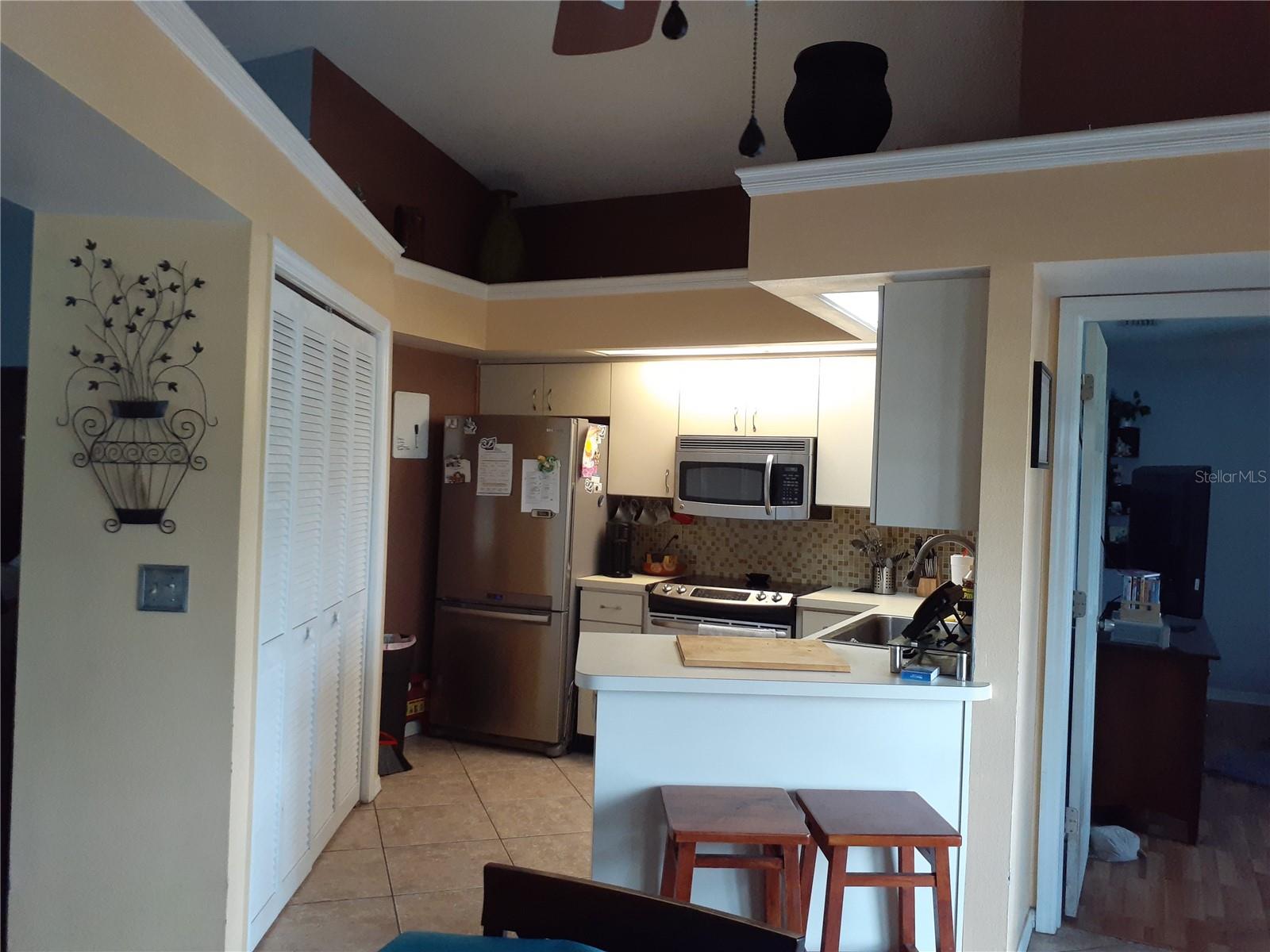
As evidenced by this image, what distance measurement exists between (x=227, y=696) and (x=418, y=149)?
10.3 feet

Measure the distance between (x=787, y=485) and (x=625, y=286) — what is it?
1.24 m

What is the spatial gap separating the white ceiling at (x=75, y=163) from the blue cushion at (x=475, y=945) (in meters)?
1.47

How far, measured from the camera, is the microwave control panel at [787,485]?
432 centimetres

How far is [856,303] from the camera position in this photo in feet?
10.4

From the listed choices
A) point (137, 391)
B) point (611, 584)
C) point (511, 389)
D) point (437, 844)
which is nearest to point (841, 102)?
point (137, 391)

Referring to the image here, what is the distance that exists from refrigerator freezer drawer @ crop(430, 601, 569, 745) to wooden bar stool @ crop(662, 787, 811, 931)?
2212mm

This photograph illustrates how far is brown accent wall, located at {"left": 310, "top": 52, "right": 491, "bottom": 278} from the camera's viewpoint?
153 inches

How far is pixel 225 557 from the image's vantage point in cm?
232

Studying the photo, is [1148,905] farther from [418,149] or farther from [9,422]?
[418,149]

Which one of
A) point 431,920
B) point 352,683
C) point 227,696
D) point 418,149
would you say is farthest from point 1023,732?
point 418,149

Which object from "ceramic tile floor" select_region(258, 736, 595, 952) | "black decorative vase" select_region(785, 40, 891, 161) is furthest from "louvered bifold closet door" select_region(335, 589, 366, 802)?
"black decorative vase" select_region(785, 40, 891, 161)

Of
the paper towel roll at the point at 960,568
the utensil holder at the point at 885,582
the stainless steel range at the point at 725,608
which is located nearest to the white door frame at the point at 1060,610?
the paper towel roll at the point at 960,568

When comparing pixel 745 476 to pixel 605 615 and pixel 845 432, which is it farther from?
pixel 605 615

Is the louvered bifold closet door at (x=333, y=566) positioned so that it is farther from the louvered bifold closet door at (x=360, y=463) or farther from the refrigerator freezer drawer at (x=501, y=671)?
the refrigerator freezer drawer at (x=501, y=671)
